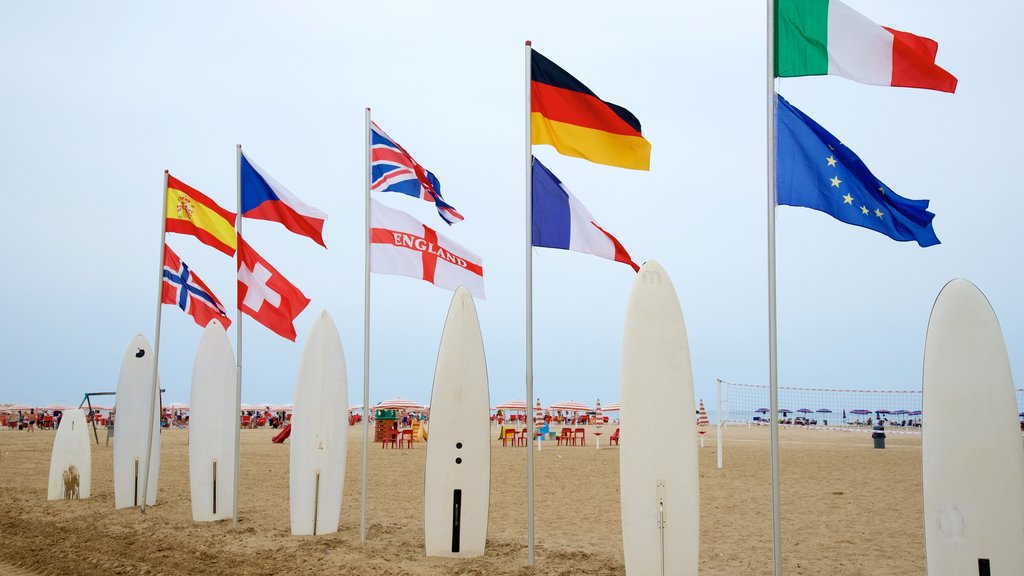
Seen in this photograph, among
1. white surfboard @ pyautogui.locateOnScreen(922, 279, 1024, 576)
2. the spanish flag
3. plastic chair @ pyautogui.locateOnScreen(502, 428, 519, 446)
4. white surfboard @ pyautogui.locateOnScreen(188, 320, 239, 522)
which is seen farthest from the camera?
plastic chair @ pyautogui.locateOnScreen(502, 428, 519, 446)

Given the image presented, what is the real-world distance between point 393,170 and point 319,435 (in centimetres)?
364

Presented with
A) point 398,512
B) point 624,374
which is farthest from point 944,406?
point 398,512

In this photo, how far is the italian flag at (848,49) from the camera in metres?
6.58

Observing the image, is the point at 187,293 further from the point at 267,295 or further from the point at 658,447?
the point at 658,447

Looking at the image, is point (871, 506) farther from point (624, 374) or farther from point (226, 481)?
point (226, 481)

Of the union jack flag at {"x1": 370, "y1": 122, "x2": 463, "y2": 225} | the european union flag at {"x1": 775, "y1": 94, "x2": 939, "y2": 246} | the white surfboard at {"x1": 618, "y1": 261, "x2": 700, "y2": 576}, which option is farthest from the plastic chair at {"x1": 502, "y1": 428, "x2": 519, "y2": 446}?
the european union flag at {"x1": 775, "y1": 94, "x2": 939, "y2": 246}

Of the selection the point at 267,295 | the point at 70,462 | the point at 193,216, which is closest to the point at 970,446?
the point at 267,295

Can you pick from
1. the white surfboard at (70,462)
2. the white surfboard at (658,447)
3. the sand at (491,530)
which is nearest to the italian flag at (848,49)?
the white surfboard at (658,447)

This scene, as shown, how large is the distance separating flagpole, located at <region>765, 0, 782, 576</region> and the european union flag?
0.45 ft

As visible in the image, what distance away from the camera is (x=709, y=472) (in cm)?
1830

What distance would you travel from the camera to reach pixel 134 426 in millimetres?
12727

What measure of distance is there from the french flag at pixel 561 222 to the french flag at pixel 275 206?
4060mm

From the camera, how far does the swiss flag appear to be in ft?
34.8

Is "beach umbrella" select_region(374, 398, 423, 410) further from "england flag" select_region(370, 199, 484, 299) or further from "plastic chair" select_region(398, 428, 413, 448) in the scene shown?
"england flag" select_region(370, 199, 484, 299)
